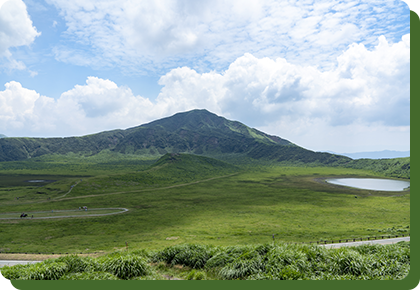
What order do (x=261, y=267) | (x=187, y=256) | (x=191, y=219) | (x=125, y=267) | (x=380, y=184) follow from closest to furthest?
1. (x=125, y=267)
2. (x=261, y=267)
3. (x=187, y=256)
4. (x=191, y=219)
5. (x=380, y=184)

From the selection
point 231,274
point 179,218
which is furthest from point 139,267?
point 179,218

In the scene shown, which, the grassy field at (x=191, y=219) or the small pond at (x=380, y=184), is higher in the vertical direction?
the small pond at (x=380, y=184)

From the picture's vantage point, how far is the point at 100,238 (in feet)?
171

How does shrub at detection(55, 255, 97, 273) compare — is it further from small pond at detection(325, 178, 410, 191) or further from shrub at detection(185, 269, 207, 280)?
small pond at detection(325, 178, 410, 191)

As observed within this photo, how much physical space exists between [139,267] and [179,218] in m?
59.5

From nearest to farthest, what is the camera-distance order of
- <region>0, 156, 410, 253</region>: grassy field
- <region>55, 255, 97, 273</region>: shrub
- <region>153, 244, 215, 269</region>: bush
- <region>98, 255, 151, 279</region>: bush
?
<region>98, 255, 151, 279</region>: bush → <region>55, 255, 97, 273</region>: shrub → <region>153, 244, 215, 269</region>: bush → <region>0, 156, 410, 253</region>: grassy field

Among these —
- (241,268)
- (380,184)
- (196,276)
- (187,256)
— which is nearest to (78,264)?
(187,256)

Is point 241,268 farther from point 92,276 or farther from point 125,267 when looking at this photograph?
point 92,276

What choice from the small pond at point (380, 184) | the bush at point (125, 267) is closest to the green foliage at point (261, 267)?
the bush at point (125, 267)

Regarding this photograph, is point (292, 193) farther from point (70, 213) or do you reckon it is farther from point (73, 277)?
point (73, 277)

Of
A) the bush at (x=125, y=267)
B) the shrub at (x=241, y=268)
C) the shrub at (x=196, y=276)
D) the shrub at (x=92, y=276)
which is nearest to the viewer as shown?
the shrub at (x=92, y=276)

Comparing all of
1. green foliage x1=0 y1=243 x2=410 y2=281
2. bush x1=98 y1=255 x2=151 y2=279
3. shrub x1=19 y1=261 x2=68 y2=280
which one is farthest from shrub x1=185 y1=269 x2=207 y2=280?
shrub x1=19 y1=261 x2=68 y2=280

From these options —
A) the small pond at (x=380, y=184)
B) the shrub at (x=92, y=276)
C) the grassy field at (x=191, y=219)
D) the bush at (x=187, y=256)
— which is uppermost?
the shrub at (x=92, y=276)

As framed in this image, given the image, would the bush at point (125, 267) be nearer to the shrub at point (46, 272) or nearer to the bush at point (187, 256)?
the shrub at point (46, 272)
